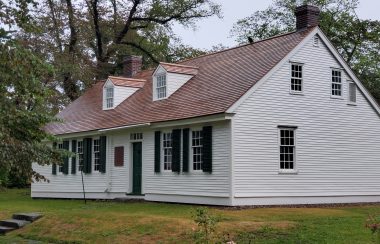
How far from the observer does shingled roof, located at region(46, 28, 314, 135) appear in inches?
829

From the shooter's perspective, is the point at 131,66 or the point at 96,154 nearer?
the point at 96,154

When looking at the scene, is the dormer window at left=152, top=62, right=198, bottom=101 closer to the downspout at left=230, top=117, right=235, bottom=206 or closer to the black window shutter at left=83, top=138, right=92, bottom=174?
the black window shutter at left=83, top=138, right=92, bottom=174

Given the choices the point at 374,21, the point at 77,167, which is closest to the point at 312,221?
the point at 77,167

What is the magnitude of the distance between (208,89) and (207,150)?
306 centimetres

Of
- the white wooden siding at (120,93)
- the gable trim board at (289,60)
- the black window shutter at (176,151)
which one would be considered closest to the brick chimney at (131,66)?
the white wooden siding at (120,93)

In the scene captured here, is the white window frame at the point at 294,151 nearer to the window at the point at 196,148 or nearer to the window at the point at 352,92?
the window at the point at 196,148

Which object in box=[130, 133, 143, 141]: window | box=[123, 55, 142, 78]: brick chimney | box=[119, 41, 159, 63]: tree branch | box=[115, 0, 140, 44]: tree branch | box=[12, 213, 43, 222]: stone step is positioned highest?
box=[115, 0, 140, 44]: tree branch

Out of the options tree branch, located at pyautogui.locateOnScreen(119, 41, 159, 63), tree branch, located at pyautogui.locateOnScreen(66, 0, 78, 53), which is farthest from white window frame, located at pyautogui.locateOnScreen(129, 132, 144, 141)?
tree branch, located at pyautogui.locateOnScreen(119, 41, 159, 63)

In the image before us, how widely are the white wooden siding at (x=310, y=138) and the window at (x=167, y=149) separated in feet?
12.2

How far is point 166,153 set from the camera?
2306 cm

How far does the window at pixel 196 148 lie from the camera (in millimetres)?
21264

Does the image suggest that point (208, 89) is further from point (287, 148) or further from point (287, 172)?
point (287, 172)

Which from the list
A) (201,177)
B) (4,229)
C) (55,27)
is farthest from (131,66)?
(4,229)

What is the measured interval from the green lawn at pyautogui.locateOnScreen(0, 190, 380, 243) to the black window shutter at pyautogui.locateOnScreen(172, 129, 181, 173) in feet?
8.36
